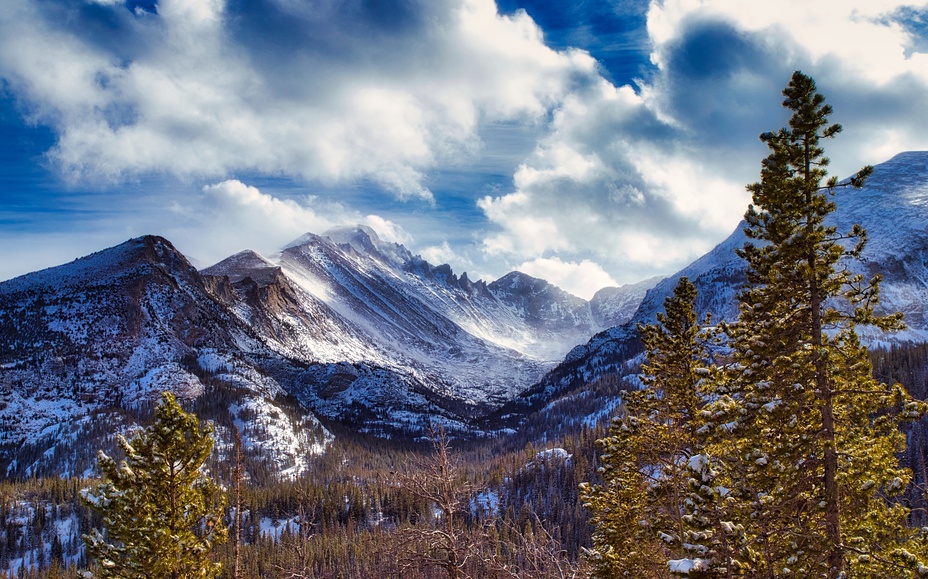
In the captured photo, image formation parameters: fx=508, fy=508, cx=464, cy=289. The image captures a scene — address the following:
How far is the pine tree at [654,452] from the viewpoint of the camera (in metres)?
17.0

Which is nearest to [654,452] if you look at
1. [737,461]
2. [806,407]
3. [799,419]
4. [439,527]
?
[737,461]

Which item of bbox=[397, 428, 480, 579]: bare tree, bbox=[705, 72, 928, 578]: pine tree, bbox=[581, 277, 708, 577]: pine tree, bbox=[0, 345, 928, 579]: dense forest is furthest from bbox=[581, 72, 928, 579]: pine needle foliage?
bbox=[0, 345, 928, 579]: dense forest

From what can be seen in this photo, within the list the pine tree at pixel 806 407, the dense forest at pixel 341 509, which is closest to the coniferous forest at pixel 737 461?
the pine tree at pixel 806 407

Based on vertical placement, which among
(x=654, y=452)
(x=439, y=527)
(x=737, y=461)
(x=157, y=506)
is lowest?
(x=439, y=527)

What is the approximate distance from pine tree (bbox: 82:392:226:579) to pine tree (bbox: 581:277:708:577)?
14.9m

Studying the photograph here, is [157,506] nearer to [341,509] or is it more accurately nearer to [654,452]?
[654,452]

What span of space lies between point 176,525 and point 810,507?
19167 mm

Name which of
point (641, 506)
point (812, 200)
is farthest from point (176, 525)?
point (812, 200)

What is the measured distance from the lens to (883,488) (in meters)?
11.5

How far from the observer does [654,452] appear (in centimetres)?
1764

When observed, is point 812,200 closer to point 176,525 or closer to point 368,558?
point 176,525

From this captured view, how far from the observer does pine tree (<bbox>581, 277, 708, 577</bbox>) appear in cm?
1702

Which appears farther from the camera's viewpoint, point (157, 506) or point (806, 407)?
point (157, 506)

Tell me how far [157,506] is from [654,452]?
57.1 ft
